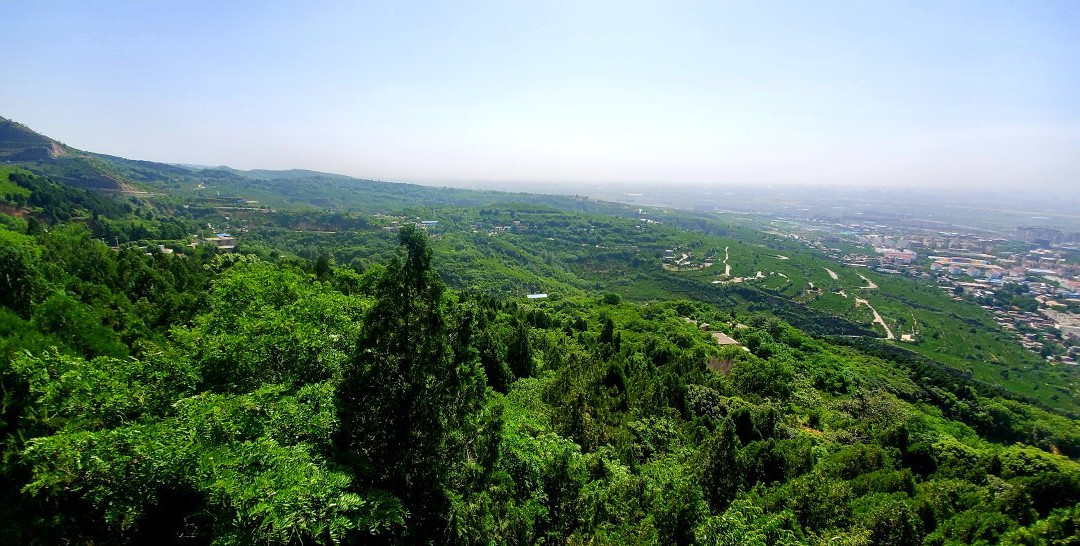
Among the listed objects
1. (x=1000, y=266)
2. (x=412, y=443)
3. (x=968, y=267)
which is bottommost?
(x=968, y=267)

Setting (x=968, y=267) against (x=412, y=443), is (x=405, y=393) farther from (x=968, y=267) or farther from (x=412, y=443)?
(x=968, y=267)

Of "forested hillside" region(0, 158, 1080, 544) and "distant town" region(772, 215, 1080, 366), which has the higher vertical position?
"forested hillside" region(0, 158, 1080, 544)

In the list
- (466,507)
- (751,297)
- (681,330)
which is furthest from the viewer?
(751,297)

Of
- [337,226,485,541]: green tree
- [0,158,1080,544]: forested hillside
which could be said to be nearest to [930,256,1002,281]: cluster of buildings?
[0,158,1080,544]: forested hillside

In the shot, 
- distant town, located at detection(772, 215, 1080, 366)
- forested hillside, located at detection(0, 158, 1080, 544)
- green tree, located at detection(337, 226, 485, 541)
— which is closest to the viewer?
forested hillside, located at detection(0, 158, 1080, 544)

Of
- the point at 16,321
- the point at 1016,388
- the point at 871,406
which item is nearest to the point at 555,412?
the point at 16,321

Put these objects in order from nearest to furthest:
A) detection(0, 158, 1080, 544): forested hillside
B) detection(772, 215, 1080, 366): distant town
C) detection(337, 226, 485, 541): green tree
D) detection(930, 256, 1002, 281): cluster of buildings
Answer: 1. detection(0, 158, 1080, 544): forested hillside
2. detection(337, 226, 485, 541): green tree
3. detection(772, 215, 1080, 366): distant town
4. detection(930, 256, 1002, 281): cluster of buildings

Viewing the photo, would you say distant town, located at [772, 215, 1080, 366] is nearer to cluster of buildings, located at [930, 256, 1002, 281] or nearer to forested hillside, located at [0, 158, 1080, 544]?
cluster of buildings, located at [930, 256, 1002, 281]

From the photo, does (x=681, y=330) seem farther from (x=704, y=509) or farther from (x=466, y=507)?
(x=466, y=507)

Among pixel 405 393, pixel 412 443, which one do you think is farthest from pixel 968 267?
pixel 405 393

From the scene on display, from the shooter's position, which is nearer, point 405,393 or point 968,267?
point 405,393

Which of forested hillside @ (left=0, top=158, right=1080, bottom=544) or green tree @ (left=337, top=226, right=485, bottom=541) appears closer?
forested hillside @ (left=0, top=158, right=1080, bottom=544)
